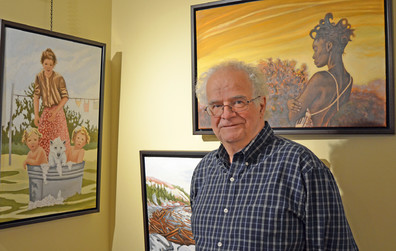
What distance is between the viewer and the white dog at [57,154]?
204 centimetres

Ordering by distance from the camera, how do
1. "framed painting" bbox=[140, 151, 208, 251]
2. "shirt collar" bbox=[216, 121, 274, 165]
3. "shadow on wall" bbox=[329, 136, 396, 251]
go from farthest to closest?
"framed painting" bbox=[140, 151, 208, 251] → "shadow on wall" bbox=[329, 136, 396, 251] → "shirt collar" bbox=[216, 121, 274, 165]

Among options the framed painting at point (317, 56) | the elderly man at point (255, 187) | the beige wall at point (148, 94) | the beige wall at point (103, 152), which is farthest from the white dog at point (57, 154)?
the elderly man at point (255, 187)

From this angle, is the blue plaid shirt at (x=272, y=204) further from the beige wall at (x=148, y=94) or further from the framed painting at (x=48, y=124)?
the framed painting at (x=48, y=124)

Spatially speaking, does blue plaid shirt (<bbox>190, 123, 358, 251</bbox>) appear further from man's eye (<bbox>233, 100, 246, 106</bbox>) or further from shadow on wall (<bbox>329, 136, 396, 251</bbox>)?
shadow on wall (<bbox>329, 136, 396, 251</bbox>)

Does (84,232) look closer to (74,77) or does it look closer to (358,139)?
(74,77)

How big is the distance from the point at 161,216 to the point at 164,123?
476 mm

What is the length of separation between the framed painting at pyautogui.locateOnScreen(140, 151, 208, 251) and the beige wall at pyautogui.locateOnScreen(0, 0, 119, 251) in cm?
28

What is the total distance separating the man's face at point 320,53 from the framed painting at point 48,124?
3.59 feet

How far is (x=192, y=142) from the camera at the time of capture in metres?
2.16

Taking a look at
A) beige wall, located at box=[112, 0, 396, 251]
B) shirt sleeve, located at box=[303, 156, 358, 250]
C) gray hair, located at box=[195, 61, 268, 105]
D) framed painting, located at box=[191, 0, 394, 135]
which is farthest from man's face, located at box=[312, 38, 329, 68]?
shirt sleeve, located at box=[303, 156, 358, 250]

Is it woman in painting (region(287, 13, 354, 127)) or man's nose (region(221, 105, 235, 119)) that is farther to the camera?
woman in painting (region(287, 13, 354, 127))

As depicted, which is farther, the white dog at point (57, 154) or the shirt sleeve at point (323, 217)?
the white dog at point (57, 154)

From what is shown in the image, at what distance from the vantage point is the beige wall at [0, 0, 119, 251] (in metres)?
1.95

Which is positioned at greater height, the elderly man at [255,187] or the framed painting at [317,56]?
the framed painting at [317,56]
